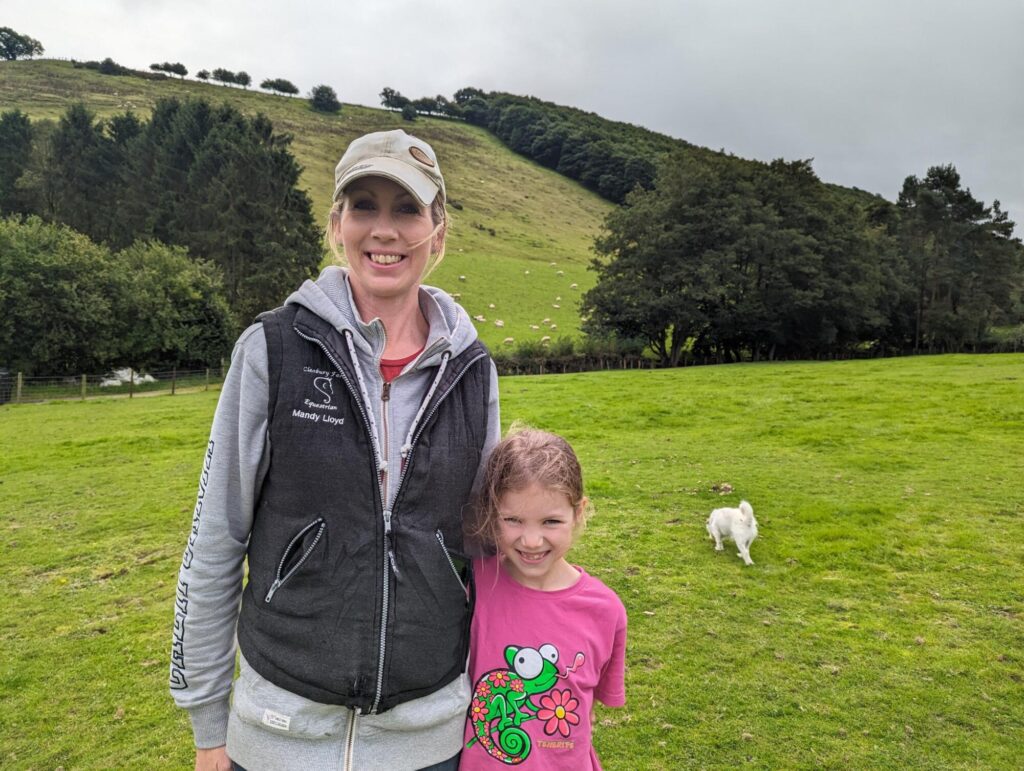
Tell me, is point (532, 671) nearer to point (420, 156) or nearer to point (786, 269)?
point (420, 156)

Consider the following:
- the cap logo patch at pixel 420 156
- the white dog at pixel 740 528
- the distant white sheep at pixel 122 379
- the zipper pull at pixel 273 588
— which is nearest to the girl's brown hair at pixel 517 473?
the zipper pull at pixel 273 588

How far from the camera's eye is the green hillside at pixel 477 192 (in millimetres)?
54094

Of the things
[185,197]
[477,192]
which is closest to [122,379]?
[185,197]

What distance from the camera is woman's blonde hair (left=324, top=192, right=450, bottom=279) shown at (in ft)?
Result: 6.91

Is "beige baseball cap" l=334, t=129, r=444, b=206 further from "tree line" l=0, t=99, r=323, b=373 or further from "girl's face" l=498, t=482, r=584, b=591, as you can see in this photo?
"tree line" l=0, t=99, r=323, b=373

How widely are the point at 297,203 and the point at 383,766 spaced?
51590 mm

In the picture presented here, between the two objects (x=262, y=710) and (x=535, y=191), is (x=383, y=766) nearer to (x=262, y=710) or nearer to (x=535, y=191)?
(x=262, y=710)

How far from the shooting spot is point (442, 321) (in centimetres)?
219

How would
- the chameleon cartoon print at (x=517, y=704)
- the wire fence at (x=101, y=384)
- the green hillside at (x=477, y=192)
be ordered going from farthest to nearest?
the green hillside at (x=477, y=192)
the wire fence at (x=101, y=384)
the chameleon cartoon print at (x=517, y=704)

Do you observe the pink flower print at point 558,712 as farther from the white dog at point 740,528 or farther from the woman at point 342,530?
the white dog at point 740,528

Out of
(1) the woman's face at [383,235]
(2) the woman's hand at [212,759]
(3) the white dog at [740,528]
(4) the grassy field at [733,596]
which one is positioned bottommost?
(4) the grassy field at [733,596]

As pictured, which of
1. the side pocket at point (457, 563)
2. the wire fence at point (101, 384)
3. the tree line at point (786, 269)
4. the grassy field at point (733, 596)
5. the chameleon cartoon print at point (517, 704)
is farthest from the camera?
the tree line at point (786, 269)

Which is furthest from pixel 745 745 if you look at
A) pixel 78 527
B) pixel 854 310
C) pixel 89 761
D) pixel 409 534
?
pixel 854 310

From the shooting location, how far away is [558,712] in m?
2.21
